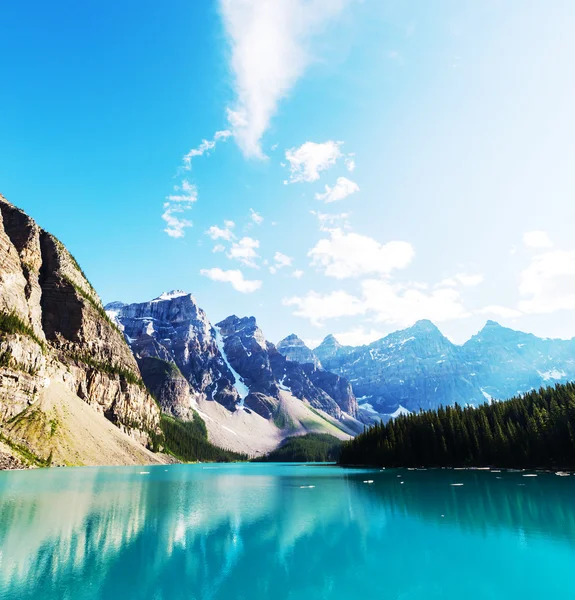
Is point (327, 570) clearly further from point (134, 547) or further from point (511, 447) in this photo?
point (511, 447)

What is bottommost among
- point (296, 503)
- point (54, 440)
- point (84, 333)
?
point (296, 503)

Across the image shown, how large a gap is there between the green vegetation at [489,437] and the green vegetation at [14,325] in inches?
4598

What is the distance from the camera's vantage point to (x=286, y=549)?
1055 inches

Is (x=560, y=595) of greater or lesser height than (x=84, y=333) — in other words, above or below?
below

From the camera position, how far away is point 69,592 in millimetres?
18375

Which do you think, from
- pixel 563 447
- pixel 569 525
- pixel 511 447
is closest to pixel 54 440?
pixel 569 525

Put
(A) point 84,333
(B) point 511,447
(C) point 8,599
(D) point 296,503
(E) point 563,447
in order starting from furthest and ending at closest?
1. (A) point 84,333
2. (B) point 511,447
3. (E) point 563,447
4. (D) point 296,503
5. (C) point 8,599

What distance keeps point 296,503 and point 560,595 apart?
1325 inches

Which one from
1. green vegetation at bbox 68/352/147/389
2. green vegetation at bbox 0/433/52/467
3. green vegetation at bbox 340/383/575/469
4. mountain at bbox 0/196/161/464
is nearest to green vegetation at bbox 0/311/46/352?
mountain at bbox 0/196/161/464

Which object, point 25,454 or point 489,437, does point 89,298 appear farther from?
point 489,437

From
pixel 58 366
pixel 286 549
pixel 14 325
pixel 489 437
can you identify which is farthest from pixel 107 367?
pixel 286 549

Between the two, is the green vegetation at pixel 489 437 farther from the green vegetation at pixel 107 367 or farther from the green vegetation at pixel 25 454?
the green vegetation at pixel 107 367

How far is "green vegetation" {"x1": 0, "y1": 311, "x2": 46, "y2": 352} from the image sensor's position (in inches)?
4291

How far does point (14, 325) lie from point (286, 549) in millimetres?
118327
